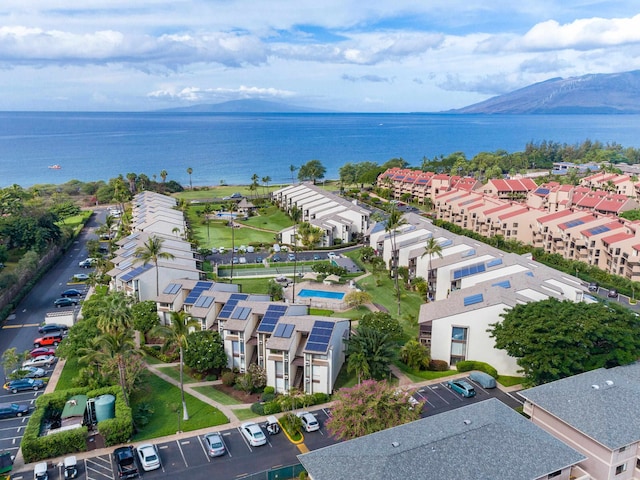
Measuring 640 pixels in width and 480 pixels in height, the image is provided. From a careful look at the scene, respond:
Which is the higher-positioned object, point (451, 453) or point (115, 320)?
point (115, 320)

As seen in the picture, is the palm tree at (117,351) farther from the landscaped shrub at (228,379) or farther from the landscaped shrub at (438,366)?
the landscaped shrub at (438,366)

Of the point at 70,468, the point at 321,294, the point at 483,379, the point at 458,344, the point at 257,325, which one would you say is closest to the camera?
the point at 70,468

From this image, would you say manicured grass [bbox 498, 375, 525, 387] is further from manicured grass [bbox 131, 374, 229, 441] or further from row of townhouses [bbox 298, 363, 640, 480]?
manicured grass [bbox 131, 374, 229, 441]

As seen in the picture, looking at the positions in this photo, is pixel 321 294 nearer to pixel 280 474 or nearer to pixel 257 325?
pixel 257 325

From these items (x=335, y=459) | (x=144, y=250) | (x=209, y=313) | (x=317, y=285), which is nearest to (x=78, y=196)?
(x=144, y=250)

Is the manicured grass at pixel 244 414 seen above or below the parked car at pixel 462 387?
below

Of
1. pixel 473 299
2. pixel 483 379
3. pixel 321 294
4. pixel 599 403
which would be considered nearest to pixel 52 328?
pixel 321 294

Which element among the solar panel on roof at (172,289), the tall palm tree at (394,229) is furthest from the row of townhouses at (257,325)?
the tall palm tree at (394,229)

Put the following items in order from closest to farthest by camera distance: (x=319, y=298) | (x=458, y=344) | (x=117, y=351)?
(x=117, y=351) < (x=458, y=344) < (x=319, y=298)
